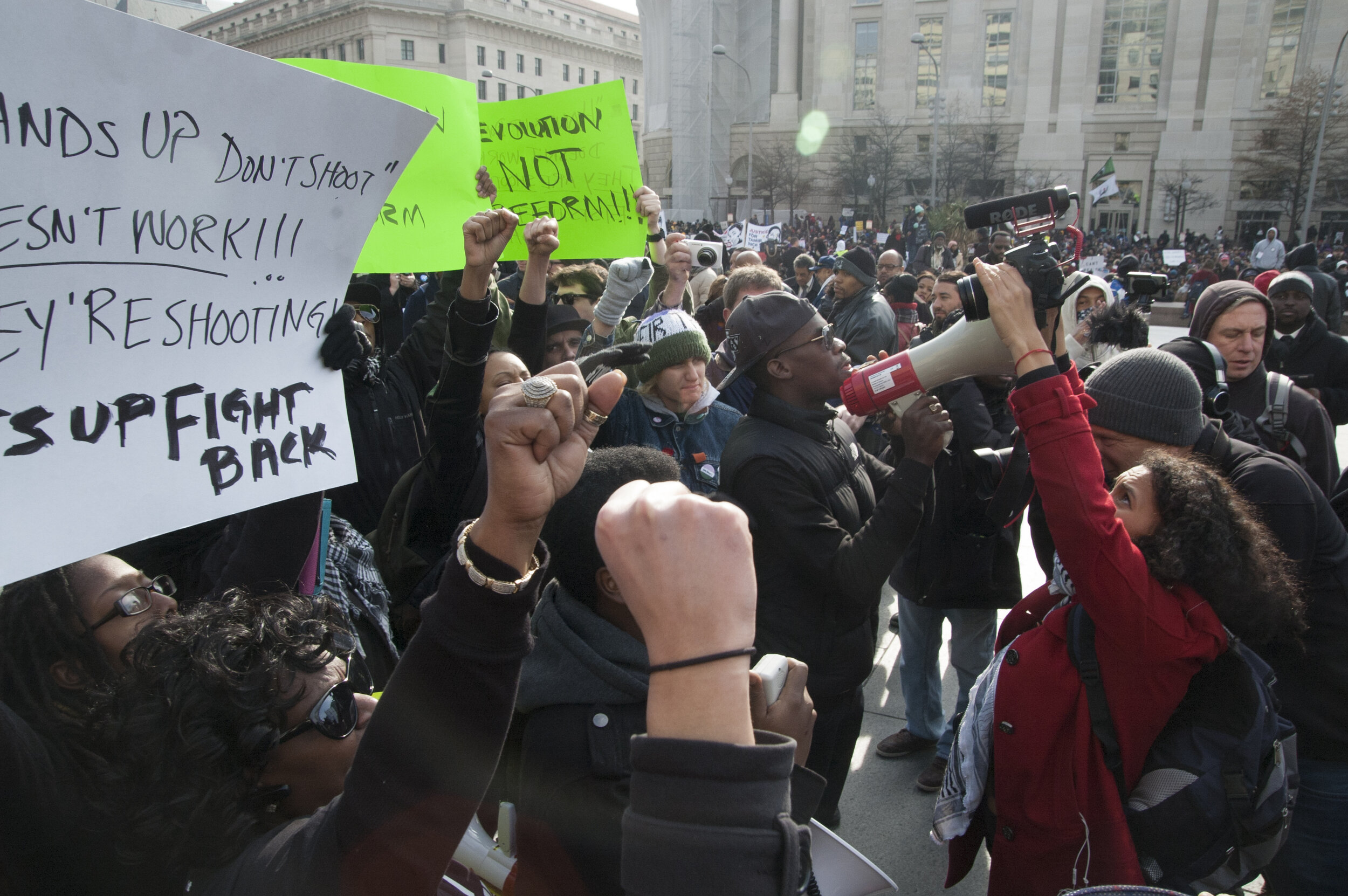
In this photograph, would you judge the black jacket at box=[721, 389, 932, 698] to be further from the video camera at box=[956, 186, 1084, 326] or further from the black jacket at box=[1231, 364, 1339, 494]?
the black jacket at box=[1231, 364, 1339, 494]

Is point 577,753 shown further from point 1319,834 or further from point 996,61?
point 996,61

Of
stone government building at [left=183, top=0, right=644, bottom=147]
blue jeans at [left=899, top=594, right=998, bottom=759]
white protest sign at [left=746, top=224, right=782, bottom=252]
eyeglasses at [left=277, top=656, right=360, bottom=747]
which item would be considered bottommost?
blue jeans at [left=899, top=594, right=998, bottom=759]

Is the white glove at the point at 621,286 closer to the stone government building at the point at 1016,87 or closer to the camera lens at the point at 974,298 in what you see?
the camera lens at the point at 974,298

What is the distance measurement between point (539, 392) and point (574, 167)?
3.30m

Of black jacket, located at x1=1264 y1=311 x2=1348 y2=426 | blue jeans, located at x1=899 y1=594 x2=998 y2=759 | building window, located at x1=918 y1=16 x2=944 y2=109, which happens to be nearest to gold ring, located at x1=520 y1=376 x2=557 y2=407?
blue jeans, located at x1=899 y1=594 x2=998 y2=759

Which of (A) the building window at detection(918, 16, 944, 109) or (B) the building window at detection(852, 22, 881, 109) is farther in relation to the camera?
(B) the building window at detection(852, 22, 881, 109)

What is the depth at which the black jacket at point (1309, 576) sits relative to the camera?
1942mm

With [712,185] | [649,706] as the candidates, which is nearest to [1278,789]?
[649,706]

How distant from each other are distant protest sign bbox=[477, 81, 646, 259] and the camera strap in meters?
2.08

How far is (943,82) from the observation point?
4619 cm

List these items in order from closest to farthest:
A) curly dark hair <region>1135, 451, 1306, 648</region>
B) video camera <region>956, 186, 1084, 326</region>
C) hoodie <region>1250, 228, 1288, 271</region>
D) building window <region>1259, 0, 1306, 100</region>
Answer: curly dark hair <region>1135, 451, 1306, 648</region>, video camera <region>956, 186, 1084, 326</region>, hoodie <region>1250, 228, 1288, 271</region>, building window <region>1259, 0, 1306, 100</region>

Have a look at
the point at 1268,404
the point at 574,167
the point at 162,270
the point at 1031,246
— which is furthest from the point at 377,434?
the point at 1268,404

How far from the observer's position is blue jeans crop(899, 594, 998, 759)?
3426 mm

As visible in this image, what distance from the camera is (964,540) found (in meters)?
3.17
